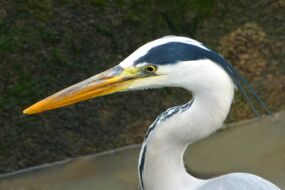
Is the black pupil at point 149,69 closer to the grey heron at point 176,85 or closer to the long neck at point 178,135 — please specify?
the grey heron at point 176,85

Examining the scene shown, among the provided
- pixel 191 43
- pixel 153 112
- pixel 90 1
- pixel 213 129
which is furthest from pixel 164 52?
pixel 153 112

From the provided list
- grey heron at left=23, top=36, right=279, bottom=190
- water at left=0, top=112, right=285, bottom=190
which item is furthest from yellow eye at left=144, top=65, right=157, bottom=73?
water at left=0, top=112, right=285, bottom=190

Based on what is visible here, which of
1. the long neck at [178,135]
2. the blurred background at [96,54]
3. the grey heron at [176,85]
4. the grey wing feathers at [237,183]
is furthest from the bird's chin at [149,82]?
the blurred background at [96,54]

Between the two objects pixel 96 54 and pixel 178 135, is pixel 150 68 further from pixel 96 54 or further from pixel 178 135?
pixel 96 54

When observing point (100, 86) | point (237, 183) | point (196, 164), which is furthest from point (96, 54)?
point (237, 183)

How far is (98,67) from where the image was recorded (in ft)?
12.2

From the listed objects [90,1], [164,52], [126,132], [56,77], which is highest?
[164,52]

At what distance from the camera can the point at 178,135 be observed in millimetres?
2457

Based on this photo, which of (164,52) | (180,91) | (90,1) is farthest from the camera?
(180,91)

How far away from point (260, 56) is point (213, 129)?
5.32 feet

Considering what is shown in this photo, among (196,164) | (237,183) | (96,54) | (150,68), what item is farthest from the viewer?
(196,164)

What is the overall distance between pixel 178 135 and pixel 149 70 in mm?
237

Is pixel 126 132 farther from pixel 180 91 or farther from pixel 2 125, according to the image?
pixel 2 125

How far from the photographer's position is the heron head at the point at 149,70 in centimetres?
237
